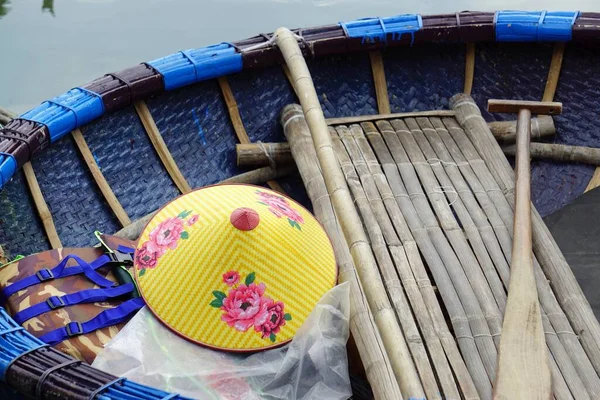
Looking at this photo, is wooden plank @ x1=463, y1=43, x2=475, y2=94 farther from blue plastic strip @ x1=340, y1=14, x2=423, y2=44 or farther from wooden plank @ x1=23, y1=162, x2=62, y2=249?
wooden plank @ x1=23, y1=162, x2=62, y2=249

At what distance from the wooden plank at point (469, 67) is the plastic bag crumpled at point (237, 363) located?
1.66 m

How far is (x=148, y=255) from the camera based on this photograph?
2.36m

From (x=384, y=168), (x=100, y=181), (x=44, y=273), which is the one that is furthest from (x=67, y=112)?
(x=384, y=168)

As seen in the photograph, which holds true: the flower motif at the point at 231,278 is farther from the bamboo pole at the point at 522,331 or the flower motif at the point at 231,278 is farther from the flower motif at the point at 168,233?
the bamboo pole at the point at 522,331

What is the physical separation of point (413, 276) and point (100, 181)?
1132 mm

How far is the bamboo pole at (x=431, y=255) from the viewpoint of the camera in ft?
7.80

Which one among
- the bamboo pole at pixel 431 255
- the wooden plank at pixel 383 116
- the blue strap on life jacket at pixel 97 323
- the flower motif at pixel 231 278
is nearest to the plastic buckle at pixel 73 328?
the blue strap on life jacket at pixel 97 323

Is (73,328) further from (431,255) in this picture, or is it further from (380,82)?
(380,82)

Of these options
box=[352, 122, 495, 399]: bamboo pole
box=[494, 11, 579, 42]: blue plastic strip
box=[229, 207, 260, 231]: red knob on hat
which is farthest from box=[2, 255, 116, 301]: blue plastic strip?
box=[494, 11, 579, 42]: blue plastic strip

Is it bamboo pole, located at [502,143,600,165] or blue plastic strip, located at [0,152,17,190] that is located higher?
blue plastic strip, located at [0,152,17,190]

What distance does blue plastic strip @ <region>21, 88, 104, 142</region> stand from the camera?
9.44 ft

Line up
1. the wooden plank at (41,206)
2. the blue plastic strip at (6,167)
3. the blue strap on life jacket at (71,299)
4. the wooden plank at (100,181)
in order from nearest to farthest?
the blue strap on life jacket at (71,299)
the blue plastic strip at (6,167)
the wooden plank at (41,206)
the wooden plank at (100,181)

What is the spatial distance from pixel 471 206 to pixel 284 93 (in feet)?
3.03

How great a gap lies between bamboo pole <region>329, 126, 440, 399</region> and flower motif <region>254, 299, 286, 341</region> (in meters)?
0.38
